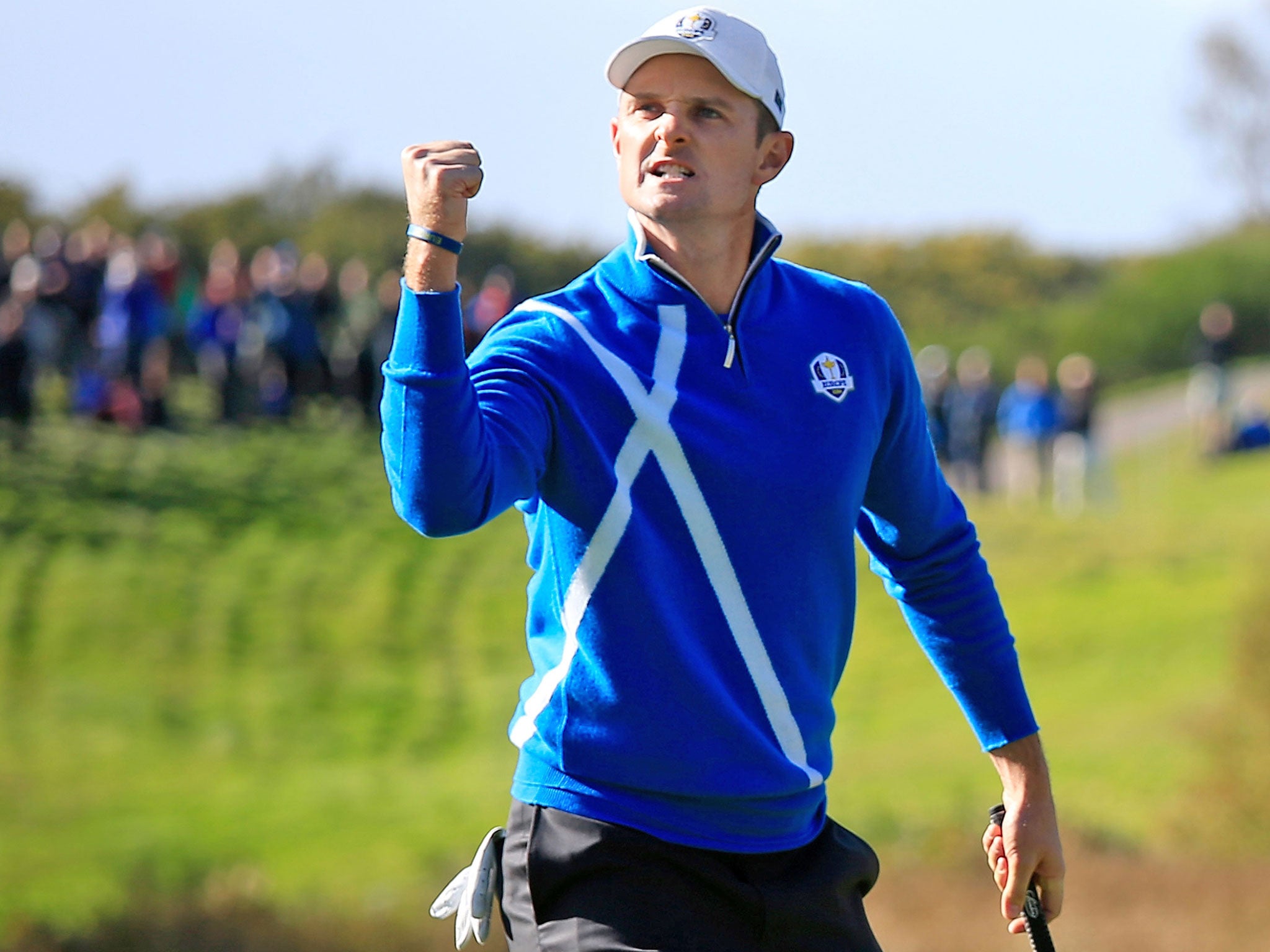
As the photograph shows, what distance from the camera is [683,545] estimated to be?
296 cm

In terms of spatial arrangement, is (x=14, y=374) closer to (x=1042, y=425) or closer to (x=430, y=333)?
(x=1042, y=425)

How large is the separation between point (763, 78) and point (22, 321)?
58.8ft

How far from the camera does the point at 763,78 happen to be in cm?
315

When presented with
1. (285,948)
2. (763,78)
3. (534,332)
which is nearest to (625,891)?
(534,332)

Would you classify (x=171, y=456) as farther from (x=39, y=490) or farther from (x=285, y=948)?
(x=285, y=948)

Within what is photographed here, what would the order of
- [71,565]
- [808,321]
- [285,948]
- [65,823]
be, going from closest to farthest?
[808,321]
[285,948]
[65,823]
[71,565]

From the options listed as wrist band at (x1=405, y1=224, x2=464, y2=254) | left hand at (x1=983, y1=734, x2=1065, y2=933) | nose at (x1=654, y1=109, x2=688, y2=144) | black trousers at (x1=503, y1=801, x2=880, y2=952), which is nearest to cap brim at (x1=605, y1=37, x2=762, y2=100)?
nose at (x1=654, y1=109, x2=688, y2=144)

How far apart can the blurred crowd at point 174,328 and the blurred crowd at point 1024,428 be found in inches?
305

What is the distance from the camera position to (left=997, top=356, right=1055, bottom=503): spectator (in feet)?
91.8

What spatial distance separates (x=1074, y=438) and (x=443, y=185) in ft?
84.1

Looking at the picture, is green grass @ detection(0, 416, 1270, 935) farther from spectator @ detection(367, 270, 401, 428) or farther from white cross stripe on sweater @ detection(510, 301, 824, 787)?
white cross stripe on sweater @ detection(510, 301, 824, 787)

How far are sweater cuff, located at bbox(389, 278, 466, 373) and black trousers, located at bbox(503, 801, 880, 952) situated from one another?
841mm

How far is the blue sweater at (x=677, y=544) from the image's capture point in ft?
9.63

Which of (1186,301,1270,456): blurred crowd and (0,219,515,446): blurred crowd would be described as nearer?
(0,219,515,446): blurred crowd
